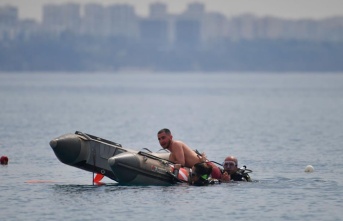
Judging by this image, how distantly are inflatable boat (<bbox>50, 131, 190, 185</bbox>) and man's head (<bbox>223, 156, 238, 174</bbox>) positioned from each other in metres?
1.19

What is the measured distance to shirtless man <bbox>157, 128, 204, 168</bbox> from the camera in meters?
32.8

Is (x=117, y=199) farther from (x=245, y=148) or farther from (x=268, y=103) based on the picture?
(x=268, y=103)

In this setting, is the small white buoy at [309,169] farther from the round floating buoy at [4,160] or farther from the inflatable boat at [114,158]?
the round floating buoy at [4,160]

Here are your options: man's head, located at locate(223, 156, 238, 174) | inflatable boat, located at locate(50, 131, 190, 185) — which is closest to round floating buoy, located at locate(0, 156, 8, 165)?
inflatable boat, located at locate(50, 131, 190, 185)

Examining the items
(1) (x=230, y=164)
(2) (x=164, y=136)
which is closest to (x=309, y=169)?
(1) (x=230, y=164)

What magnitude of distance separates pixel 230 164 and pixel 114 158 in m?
3.49

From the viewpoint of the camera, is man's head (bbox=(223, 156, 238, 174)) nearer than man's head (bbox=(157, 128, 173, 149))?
No

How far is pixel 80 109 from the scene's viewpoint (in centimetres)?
9406

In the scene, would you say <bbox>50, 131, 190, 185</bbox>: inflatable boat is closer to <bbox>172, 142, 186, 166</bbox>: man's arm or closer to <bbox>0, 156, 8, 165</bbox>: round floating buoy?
<bbox>172, 142, 186, 166</bbox>: man's arm

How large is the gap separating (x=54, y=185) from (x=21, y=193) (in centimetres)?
189

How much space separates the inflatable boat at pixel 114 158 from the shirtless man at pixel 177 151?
21 centimetres

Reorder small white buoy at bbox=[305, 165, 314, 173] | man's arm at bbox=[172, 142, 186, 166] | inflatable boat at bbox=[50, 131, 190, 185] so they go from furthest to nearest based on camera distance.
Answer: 1. small white buoy at bbox=[305, 165, 314, 173]
2. man's arm at bbox=[172, 142, 186, 166]
3. inflatable boat at bbox=[50, 131, 190, 185]

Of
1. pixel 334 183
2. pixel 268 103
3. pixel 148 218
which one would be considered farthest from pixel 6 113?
pixel 148 218

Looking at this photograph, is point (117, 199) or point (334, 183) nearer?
point (117, 199)
